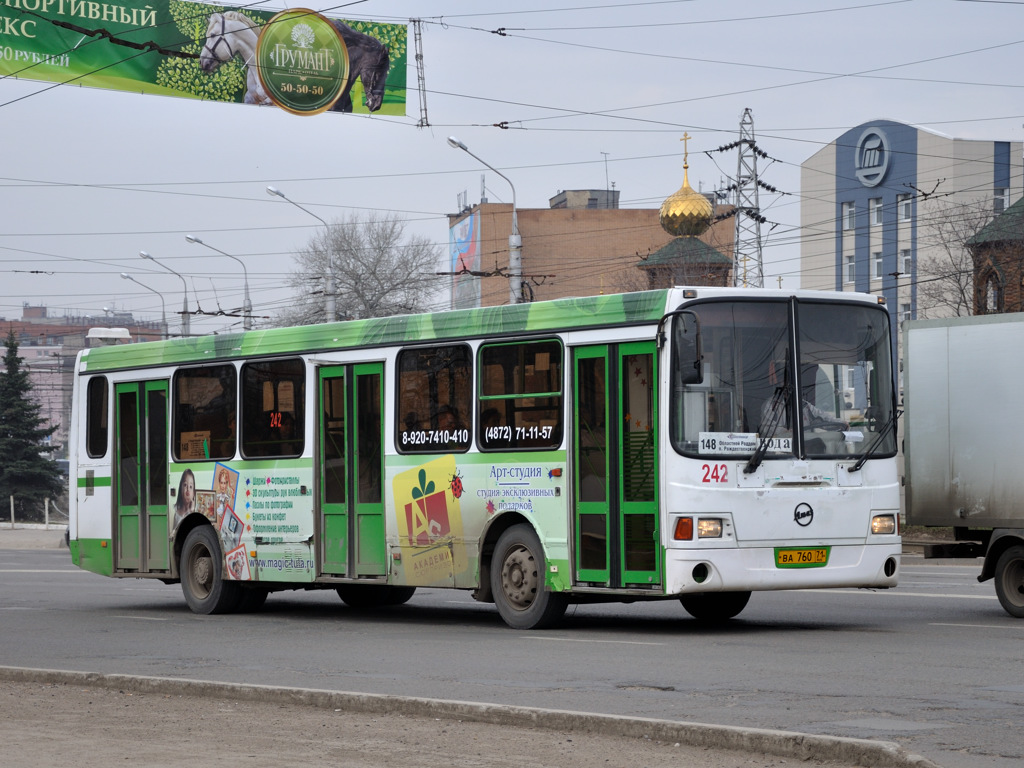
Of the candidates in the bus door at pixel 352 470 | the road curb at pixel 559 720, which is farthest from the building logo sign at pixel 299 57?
the road curb at pixel 559 720

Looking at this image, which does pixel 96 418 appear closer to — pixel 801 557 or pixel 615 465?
pixel 615 465

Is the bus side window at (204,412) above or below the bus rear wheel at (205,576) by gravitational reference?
above

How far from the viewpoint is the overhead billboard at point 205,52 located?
89.5 ft

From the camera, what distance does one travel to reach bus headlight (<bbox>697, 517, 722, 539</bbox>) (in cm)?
1331

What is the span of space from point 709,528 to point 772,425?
1.06m

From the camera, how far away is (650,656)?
1204 cm

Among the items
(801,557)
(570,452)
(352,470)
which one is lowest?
(801,557)

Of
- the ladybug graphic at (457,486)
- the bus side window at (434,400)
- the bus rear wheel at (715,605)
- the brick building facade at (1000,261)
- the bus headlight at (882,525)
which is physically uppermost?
the brick building facade at (1000,261)

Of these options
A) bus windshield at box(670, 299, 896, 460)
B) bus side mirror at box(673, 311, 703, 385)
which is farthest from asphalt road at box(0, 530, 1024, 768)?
bus side mirror at box(673, 311, 703, 385)

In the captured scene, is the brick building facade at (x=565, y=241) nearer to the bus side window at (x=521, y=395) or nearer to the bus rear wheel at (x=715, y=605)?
the bus rear wheel at (x=715, y=605)

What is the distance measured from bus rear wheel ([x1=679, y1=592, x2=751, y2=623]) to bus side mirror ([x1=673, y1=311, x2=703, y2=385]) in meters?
2.62

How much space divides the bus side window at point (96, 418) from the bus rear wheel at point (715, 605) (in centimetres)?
795

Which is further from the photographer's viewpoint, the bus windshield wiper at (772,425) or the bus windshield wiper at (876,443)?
the bus windshield wiper at (876,443)

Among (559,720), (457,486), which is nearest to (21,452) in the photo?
(457,486)
